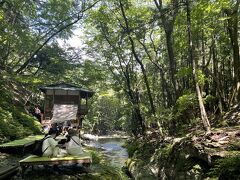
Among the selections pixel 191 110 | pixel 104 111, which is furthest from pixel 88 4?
pixel 104 111

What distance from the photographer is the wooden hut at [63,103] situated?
864 inches

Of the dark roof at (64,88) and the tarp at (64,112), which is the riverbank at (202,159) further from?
the dark roof at (64,88)

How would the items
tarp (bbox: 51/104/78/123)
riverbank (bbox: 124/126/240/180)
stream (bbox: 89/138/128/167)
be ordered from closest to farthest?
riverbank (bbox: 124/126/240/180), tarp (bbox: 51/104/78/123), stream (bbox: 89/138/128/167)

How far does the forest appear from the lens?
12.0m

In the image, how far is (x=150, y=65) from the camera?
34844mm

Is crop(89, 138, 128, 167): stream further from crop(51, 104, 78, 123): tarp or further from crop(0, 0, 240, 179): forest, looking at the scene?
crop(51, 104, 78, 123): tarp

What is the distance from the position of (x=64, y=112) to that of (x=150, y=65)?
53.0ft

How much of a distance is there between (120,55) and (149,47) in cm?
346

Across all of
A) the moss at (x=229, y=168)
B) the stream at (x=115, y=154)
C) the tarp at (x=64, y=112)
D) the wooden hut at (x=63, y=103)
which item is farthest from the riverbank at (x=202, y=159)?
the wooden hut at (x=63, y=103)

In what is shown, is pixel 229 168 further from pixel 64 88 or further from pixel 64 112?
pixel 64 88

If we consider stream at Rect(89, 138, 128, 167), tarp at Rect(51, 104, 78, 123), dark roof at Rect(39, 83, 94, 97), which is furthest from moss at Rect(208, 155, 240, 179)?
dark roof at Rect(39, 83, 94, 97)

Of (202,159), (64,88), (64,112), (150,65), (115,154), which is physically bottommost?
(115,154)

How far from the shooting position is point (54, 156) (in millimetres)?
9234

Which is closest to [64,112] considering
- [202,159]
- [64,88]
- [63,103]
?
[63,103]
